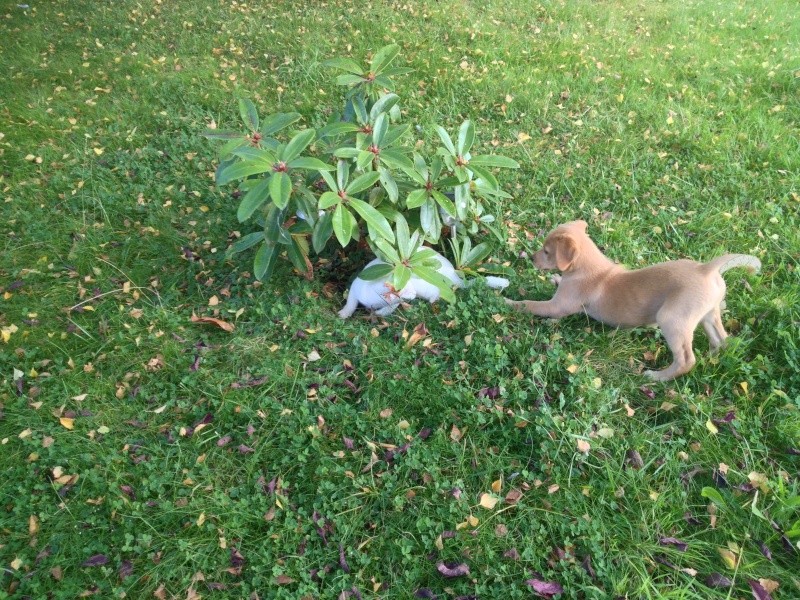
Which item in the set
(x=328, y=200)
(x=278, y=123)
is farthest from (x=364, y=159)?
(x=278, y=123)

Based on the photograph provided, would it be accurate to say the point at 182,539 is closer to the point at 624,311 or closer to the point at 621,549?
the point at 621,549

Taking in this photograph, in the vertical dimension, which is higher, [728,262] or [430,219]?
[728,262]

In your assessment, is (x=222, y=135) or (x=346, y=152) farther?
(x=222, y=135)

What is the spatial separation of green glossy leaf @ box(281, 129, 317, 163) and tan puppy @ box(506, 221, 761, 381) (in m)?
1.66

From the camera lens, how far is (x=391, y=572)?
2625mm

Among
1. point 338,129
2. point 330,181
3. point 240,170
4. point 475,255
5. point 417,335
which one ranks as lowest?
point 417,335

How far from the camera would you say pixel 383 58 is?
383 cm

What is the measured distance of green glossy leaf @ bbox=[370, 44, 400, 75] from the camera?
3.81 metres

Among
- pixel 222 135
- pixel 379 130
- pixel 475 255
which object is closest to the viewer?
pixel 379 130

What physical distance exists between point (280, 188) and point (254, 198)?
0.61 ft

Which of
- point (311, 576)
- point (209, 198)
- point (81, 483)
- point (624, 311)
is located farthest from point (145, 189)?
point (624, 311)

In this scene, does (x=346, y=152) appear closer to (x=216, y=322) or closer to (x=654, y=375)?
(x=216, y=322)

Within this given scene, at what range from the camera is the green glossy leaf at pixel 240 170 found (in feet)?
10.3

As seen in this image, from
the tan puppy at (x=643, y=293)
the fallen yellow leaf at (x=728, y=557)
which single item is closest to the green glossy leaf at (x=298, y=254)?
the tan puppy at (x=643, y=293)
